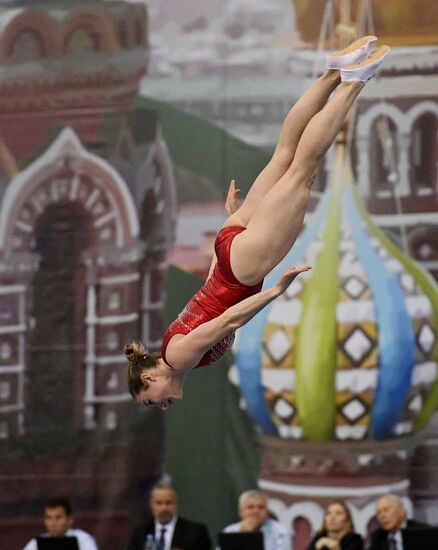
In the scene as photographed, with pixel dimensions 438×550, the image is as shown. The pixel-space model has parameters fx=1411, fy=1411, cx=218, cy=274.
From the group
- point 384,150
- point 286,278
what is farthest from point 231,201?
point 384,150

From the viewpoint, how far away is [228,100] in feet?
31.4

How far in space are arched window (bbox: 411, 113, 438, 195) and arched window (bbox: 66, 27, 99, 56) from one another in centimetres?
230

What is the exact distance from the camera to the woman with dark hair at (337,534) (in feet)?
26.9

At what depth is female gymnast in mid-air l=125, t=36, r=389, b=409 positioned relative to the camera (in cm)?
645

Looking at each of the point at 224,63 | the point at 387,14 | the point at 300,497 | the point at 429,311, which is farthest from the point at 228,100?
the point at 300,497

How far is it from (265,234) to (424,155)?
3349mm

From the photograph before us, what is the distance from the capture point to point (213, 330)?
6316mm

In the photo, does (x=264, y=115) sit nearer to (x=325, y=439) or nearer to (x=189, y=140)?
(x=189, y=140)

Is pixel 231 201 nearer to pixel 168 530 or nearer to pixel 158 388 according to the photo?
pixel 158 388

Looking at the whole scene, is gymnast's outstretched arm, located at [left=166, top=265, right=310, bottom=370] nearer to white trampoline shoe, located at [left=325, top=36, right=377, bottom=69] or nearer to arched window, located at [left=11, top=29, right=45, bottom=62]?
white trampoline shoe, located at [left=325, top=36, right=377, bottom=69]

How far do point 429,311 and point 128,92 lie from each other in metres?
2.55

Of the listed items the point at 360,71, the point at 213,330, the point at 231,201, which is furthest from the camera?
the point at 231,201

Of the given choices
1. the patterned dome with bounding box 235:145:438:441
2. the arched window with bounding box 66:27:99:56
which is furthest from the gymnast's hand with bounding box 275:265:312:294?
the arched window with bounding box 66:27:99:56

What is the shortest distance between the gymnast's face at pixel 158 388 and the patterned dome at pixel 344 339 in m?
2.84
